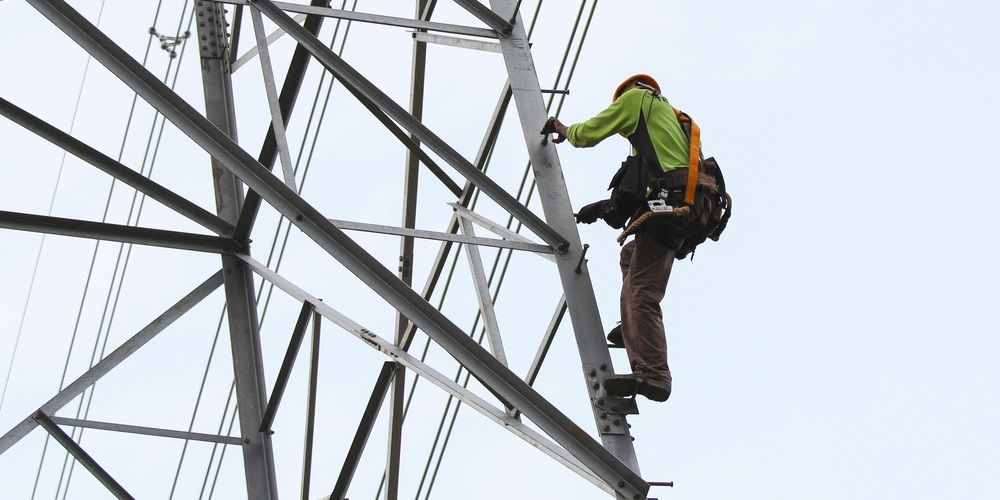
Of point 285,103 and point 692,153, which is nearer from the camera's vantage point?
point 692,153

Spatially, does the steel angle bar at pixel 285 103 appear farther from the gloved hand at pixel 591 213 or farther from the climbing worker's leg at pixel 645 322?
the climbing worker's leg at pixel 645 322

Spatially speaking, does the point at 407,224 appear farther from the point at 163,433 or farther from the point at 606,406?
the point at 606,406

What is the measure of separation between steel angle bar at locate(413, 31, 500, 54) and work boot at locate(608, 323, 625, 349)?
214cm

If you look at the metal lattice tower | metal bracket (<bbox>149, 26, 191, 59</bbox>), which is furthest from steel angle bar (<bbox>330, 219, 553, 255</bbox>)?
metal bracket (<bbox>149, 26, 191, 59</bbox>)

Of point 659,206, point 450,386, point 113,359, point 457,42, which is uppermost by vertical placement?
point 457,42

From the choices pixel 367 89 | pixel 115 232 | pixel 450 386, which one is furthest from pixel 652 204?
pixel 115 232

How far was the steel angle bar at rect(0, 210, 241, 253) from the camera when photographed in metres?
7.65

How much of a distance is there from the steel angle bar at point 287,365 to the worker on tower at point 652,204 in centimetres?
197

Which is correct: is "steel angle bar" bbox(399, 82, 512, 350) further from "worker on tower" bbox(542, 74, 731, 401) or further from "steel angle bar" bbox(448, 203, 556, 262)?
"worker on tower" bbox(542, 74, 731, 401)

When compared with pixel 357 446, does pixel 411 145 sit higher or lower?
higher

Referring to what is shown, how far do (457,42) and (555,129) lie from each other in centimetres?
149

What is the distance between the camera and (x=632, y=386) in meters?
6.98

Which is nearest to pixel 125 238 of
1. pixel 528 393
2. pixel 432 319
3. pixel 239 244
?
pixel 239 244

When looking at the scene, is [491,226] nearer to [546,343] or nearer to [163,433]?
[546,343]
